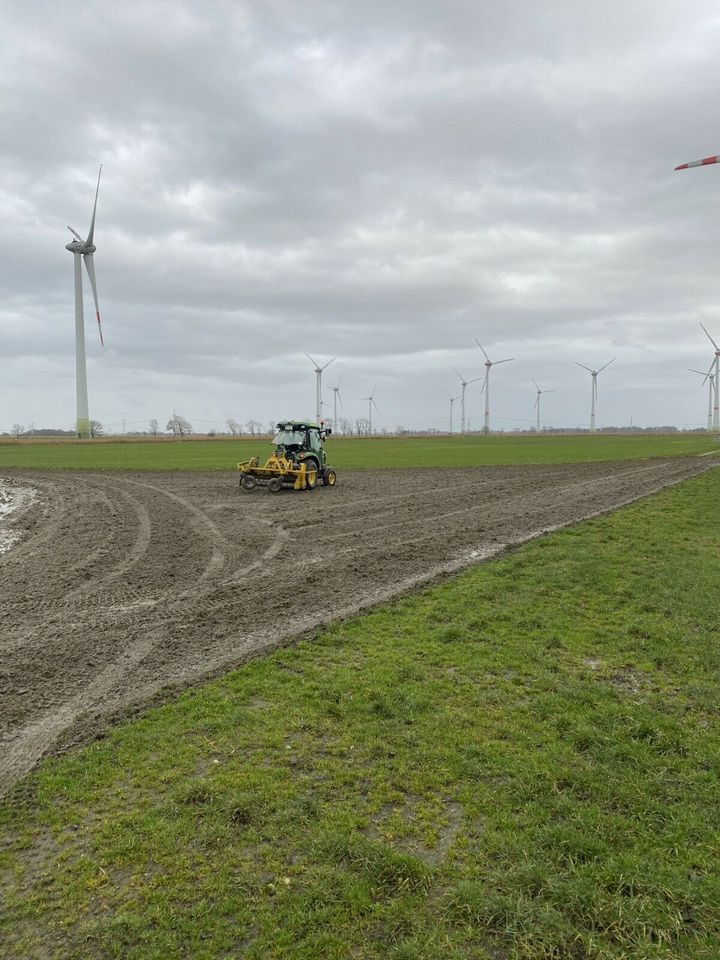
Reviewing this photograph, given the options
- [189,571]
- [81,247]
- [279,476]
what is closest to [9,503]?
[279,476]

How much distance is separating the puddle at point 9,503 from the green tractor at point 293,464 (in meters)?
8.94

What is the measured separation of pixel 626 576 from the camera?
456 inches

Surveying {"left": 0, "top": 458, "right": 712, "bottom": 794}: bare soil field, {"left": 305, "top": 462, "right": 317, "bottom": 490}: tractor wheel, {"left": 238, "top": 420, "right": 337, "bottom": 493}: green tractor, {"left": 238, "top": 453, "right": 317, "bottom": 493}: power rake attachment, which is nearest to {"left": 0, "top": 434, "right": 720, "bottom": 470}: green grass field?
{"left": 238, "top": 420, "right": 337, "bottom": 493}: green tractor

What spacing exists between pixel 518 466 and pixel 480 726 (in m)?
38.8

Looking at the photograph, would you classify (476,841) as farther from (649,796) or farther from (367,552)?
(367,552)

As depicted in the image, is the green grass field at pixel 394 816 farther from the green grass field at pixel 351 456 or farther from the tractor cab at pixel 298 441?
the green grass field at pixel 351 456

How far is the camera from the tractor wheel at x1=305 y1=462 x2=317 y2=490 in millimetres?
28016

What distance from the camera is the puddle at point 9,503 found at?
16.8 meters

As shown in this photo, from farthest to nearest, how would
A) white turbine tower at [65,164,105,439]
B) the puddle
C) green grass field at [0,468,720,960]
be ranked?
white turbine tower at [65,164,105,439] < the puddle < green grass field at [0,468,720,960]

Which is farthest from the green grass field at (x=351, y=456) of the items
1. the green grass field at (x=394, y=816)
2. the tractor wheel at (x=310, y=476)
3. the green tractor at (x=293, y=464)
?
the green grass field at (x=394, y=816)

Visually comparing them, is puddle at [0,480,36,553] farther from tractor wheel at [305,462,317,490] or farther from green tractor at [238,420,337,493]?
tractor wheel at [305,462,317,490]

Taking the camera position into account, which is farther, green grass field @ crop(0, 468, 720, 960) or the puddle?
the puddle

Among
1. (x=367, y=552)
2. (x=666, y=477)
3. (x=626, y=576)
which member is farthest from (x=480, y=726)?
(x=666, y=477)

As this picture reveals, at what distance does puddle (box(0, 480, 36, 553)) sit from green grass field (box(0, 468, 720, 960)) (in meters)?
12.1
